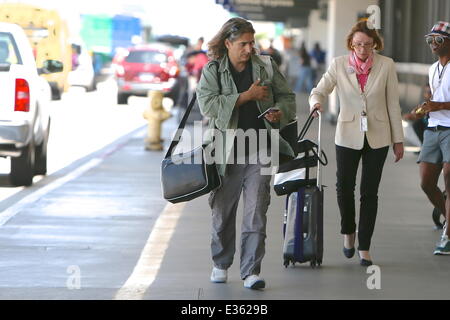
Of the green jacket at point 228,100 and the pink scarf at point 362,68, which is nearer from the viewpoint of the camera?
the green jacket at point 228,100

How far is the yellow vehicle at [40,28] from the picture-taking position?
25078mm

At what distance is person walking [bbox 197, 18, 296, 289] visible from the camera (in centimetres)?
784

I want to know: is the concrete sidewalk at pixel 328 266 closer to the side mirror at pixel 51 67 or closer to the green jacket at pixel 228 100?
the green jacket at pixel 228 100

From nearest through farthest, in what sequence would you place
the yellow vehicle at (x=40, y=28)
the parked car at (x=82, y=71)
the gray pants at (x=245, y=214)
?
the gray pants at (x=245, y=214) < the yellow vehicle at (x=40, y=28) < the parked car at (x=82, y=71)

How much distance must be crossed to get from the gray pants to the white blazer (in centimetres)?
105

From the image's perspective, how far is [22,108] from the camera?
13.7 meters

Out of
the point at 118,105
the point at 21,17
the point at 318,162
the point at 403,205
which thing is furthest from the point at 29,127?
the point at 118,105

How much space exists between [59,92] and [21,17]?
1027 cm

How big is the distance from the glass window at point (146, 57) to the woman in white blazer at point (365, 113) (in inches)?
1011

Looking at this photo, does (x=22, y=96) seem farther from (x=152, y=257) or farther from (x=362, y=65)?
(x=362, y=65)

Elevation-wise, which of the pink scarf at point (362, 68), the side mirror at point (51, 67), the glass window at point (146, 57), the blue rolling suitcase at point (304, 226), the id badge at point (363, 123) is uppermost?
the pink scarf at point (362, 68)

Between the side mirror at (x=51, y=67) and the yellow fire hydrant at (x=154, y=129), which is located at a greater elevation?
the side mirror at (x=51, y=67)

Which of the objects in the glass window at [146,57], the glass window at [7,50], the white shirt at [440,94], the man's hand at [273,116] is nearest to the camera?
the man's hand at [273,116]

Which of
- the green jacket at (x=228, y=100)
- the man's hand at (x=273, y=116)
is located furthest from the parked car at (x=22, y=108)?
the man's hand at (x=273, y=116)
